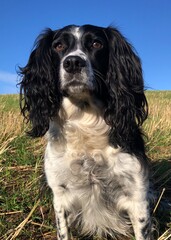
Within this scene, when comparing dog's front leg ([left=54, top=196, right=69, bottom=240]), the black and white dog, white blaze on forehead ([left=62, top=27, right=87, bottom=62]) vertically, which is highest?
white blaze on forehead ([left=62, top=27, right=87, bottom=62])

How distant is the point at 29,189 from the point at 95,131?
4.12 feet

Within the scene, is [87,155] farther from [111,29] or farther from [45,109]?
[111,29]

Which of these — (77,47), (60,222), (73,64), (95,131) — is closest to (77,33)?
(77,47)

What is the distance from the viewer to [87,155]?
3.50 meters

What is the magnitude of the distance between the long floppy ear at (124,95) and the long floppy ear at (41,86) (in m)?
0.50

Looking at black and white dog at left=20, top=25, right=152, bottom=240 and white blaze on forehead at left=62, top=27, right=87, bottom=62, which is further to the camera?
black and white dog at left=20, top=25, right=152, bottom=240

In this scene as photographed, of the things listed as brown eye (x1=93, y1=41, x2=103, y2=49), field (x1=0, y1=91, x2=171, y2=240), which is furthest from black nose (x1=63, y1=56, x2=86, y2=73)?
field (x1=0, y1=91, x2=171, y2=240)

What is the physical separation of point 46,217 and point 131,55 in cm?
177

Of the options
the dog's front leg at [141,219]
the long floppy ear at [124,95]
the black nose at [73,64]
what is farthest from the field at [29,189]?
the black nose at [73,64]

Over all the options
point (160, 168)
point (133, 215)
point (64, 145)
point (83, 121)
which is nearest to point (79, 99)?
point (83, 121)

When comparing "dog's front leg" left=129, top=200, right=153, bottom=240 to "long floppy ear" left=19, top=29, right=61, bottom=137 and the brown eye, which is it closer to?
"long floppy ear" left=19, top=29, right=61, bottom=137

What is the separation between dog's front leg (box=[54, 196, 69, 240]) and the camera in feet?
11.8

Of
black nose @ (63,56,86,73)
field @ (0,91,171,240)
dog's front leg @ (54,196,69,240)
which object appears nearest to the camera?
black nose @ (63,56,86,73)

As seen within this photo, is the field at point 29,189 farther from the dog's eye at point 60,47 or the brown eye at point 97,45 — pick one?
the brown eye at point 97,45
